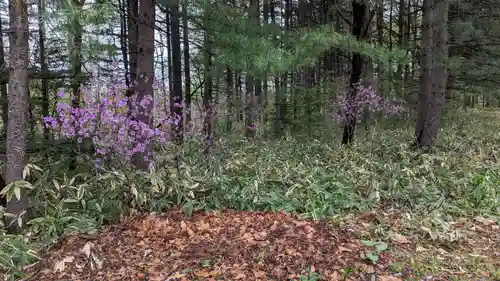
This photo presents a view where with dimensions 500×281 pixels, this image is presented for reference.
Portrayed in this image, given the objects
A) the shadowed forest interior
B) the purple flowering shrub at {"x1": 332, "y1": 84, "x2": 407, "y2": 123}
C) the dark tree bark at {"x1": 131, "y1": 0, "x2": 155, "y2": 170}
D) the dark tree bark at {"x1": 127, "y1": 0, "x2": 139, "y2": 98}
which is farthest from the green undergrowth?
the dark tree bark at {"x1": 127, "y1": 0, "x2": 139, "y2": 98}

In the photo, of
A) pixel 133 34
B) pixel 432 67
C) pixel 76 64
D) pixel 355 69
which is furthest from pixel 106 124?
pixel 355 69

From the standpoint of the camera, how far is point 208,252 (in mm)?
2727

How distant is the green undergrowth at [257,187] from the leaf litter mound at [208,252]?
0.27 m

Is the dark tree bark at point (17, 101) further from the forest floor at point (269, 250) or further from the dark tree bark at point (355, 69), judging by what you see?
the dark tree bark at point (355, 69)

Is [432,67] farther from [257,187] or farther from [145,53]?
[145,53]

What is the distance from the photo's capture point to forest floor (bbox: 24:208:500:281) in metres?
2.52

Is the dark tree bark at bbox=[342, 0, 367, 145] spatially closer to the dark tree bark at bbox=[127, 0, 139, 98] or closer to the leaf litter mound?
the dark tree bark at bbox=[127, 0, 139, 98]

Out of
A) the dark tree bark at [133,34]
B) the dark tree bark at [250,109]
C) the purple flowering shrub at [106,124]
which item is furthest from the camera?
the dark tree bark at [250,109]

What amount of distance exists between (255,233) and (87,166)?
2446 mm

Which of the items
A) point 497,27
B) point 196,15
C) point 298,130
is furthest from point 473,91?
point 196,15

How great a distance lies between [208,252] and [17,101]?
1.95 m

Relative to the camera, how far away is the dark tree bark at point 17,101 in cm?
277

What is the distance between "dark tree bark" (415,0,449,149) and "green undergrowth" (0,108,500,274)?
49 centimetres

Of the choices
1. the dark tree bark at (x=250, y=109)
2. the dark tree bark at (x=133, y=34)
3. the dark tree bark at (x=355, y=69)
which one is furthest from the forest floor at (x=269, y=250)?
the dark tree bark at (x=250, y=109)
